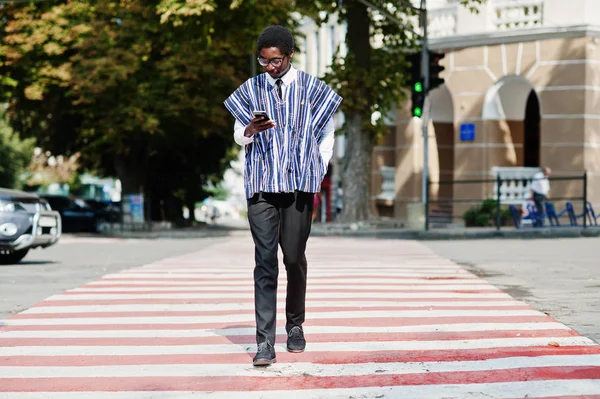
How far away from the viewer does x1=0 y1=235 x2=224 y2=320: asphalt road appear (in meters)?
11.1

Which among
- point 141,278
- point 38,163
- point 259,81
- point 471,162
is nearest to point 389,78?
point 471,162

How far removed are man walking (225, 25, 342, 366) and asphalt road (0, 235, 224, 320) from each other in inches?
142

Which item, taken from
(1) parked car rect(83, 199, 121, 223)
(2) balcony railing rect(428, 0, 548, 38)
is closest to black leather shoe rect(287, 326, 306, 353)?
(2) balcony railing rect(428, 0, 548, 38)

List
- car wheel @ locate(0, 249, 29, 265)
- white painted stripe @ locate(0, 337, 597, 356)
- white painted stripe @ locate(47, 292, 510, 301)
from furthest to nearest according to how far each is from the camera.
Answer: car wheel @ locate(0, 249, 29, 265) → white painted stripe @ locate(47, 292, 510, 301) → white painted stripe @ locate(0, 337, 597, 356)

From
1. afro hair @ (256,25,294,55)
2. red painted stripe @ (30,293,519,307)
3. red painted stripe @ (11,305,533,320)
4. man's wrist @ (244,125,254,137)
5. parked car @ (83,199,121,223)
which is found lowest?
parked car @ (83,199,121,223)

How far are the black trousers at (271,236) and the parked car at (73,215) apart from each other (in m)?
35.8

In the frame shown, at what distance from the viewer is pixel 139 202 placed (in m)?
36.3

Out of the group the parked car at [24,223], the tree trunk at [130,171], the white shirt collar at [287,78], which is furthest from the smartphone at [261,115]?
the tree trunk at [130,171]

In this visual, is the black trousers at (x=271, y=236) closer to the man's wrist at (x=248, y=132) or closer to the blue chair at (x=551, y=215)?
the man's wrist at (x=248, y=132)

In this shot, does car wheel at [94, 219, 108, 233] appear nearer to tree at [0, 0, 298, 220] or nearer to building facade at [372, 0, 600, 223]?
tree at [0, 0, 298, 220]

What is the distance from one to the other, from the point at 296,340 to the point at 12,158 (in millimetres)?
64231

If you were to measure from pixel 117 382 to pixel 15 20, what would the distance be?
31.0 metres

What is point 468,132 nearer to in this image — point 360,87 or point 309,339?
point 360,87

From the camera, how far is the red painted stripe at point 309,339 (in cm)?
A: 741
